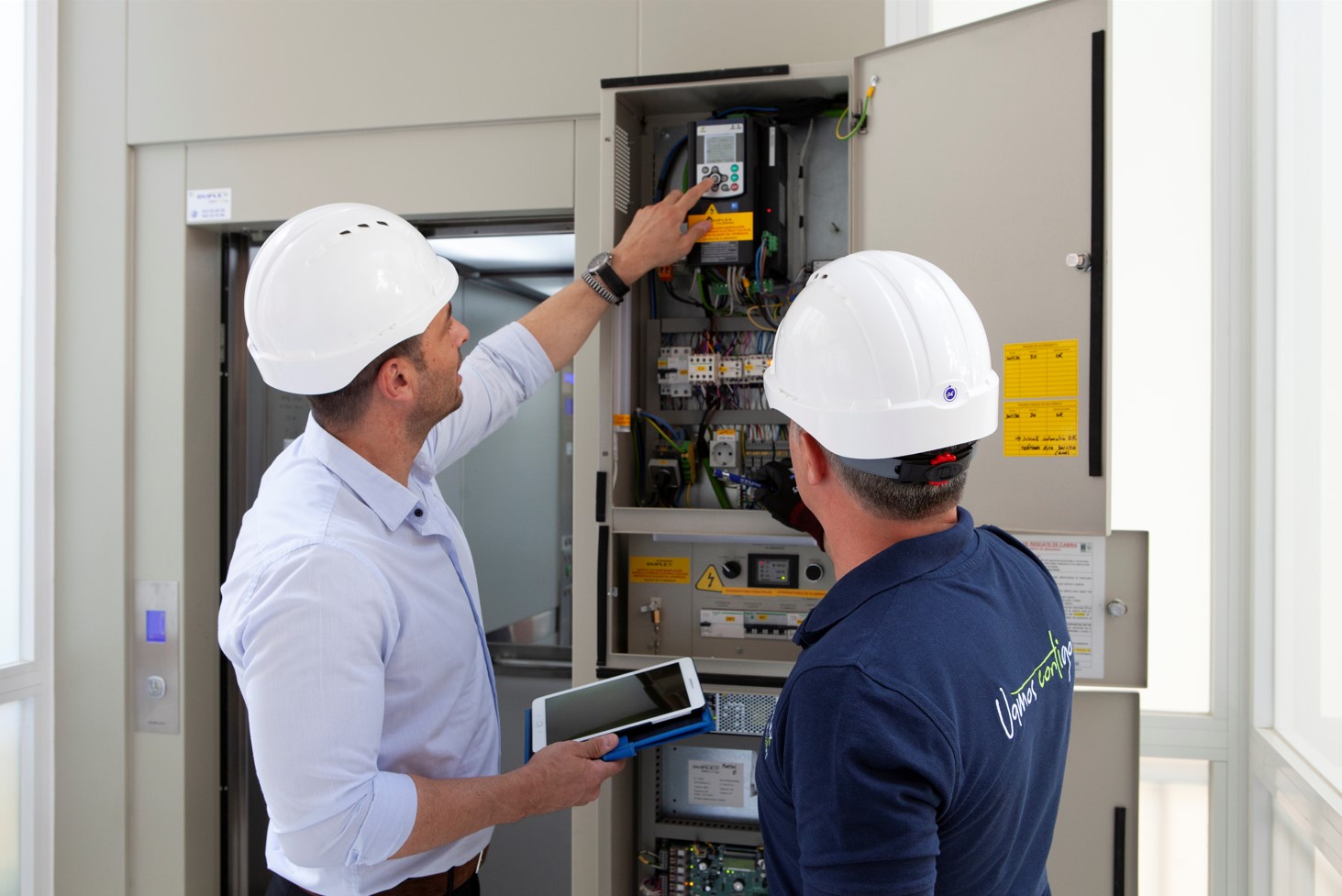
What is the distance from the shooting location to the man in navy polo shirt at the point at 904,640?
85 cm

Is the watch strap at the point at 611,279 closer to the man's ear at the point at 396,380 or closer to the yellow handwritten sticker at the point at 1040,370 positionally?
the man's ear at the point at 396,380

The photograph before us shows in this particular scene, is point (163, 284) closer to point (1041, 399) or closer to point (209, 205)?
point (209, 205)

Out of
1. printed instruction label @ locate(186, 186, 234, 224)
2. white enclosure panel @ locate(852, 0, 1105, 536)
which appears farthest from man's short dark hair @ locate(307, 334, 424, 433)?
printed instruction label @ locate(186, 186, 234, 224)

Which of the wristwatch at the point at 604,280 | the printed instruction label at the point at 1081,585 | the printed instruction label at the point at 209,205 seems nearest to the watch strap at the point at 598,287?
the wristwatch at the point at 604,280

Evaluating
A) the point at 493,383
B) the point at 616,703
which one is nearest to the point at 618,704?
the point at 616,703

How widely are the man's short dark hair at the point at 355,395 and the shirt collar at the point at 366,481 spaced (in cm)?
3

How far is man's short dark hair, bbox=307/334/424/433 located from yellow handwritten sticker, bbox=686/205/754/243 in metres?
0.67

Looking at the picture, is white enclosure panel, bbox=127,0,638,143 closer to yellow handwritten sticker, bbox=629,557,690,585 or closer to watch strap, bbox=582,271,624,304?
watch strap, bbox=582,271,624,304

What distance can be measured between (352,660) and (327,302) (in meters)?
0.53

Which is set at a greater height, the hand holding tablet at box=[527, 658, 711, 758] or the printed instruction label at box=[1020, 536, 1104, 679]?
the printed instruction label at box=[1020, 536, 1104, 679]

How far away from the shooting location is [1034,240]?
61.3 inches

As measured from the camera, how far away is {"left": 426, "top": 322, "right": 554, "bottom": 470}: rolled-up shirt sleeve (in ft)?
5.98
